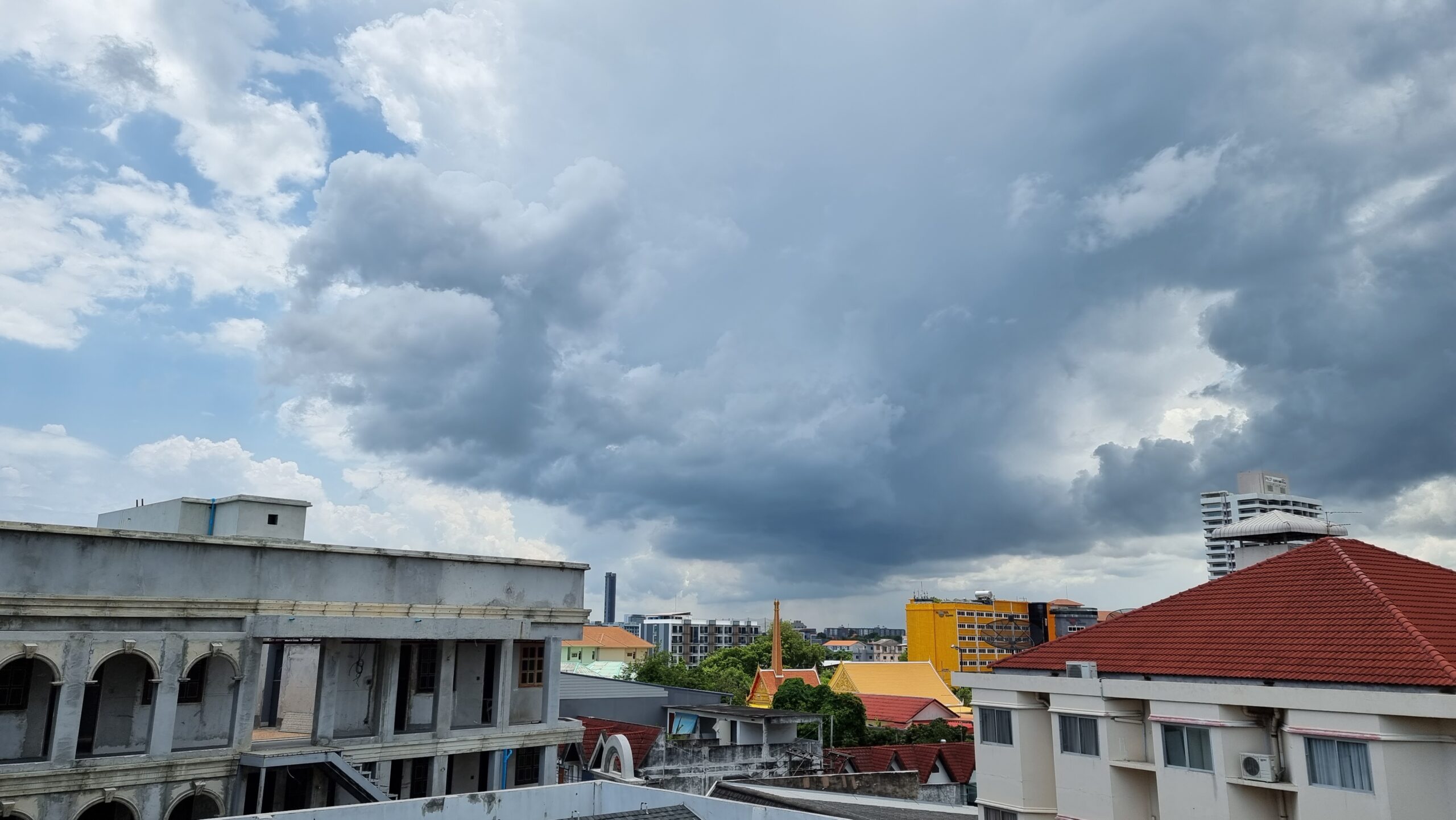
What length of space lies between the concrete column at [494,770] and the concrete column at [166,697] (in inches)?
377

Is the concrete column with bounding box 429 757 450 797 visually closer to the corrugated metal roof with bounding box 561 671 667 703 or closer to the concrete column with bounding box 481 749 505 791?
the concrete column with bounding box 481 749 505 791

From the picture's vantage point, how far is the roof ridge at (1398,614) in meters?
19.6

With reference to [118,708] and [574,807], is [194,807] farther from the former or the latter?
[574,807]

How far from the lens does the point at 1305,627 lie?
23.5 metres

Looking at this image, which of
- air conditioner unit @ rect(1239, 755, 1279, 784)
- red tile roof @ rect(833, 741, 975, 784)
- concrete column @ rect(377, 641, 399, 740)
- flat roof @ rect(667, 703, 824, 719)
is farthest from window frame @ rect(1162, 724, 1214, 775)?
red tile roof @ rect(833, 741, 975, 784)

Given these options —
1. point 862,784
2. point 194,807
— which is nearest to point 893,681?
point 862,784

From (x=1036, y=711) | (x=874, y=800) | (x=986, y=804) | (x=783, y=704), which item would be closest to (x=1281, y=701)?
(x=1036, y=711)

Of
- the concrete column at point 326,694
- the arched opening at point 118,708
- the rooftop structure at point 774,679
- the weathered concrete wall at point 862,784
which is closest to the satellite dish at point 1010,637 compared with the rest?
the rooftop structure at point 774,679

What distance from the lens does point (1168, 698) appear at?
24.5 metres

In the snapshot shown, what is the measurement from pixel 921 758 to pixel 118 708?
42115mm

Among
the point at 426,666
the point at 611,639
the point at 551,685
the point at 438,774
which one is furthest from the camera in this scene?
the point at 611,639

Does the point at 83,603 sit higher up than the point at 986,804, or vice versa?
the point at 83,603

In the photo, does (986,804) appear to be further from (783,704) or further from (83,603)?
(783,704)

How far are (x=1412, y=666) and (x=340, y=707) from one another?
27.9 metres
